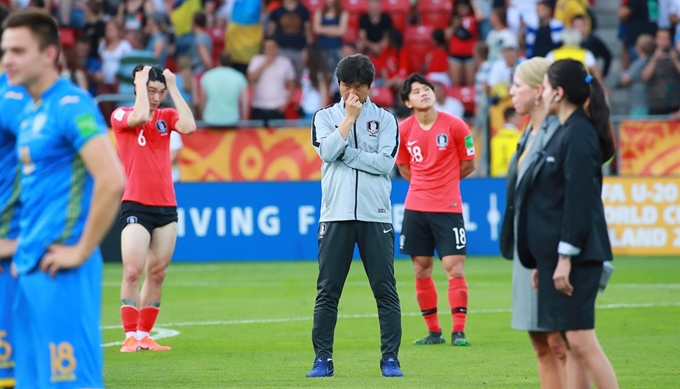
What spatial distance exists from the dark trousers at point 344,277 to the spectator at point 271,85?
46.1 feet

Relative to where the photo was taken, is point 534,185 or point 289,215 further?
point 289,215

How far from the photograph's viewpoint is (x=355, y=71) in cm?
934

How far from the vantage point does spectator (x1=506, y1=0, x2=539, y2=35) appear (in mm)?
24609

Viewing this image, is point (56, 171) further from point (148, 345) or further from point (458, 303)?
point (458, 303)

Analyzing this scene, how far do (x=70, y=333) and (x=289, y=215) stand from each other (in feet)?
52.9

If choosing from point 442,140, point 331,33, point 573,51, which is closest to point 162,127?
point 442,140

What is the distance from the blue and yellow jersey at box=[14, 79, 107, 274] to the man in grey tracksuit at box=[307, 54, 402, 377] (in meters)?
4.03

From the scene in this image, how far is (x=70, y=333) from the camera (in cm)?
546

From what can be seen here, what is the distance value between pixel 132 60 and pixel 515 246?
17.2 meters

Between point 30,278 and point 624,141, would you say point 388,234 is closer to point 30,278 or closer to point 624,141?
point 30,278

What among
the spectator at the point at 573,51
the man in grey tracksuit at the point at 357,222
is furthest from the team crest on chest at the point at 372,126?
the spectator at the point at 573,51

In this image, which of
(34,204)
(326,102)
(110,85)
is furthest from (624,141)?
(34,204)

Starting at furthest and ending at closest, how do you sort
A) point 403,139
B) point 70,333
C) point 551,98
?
point 403,139
point 551,98
point 70,333

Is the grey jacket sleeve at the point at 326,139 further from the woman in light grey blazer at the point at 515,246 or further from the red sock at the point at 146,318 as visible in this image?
the red sock at the point at 146,318
